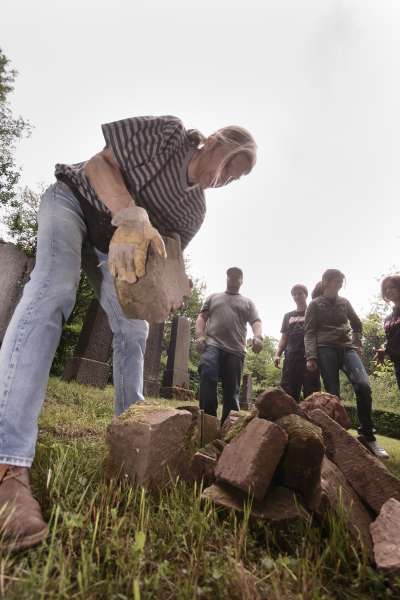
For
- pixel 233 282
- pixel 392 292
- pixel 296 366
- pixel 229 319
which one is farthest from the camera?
pixel 296 366

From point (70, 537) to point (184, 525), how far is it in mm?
382

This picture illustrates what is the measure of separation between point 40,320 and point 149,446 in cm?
71

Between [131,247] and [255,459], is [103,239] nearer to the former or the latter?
[131,247]

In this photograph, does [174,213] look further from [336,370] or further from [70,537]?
[336,370]

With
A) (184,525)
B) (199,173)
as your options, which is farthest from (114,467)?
(199,173)

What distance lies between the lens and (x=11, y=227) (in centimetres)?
1694

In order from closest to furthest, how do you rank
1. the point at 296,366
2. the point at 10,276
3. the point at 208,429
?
1. the point at 208,429
2. the point at 296,366
3. the point at 10,276

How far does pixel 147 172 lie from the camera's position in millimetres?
1908

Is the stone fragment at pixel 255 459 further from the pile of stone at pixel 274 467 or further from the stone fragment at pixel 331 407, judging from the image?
the stone fragment at pixel 331 407

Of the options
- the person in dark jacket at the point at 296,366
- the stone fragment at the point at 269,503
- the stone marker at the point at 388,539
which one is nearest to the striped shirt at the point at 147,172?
the stone fragment at the point at 269,503

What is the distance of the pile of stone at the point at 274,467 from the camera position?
4.43 ft

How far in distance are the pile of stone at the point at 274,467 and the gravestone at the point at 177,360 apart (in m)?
7.62

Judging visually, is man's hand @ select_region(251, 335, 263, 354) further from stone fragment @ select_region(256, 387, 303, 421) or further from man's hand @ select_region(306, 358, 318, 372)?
stone fragment @ select_region(256, 387, 303, 421)

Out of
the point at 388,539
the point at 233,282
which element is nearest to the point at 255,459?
the point at 388,539
